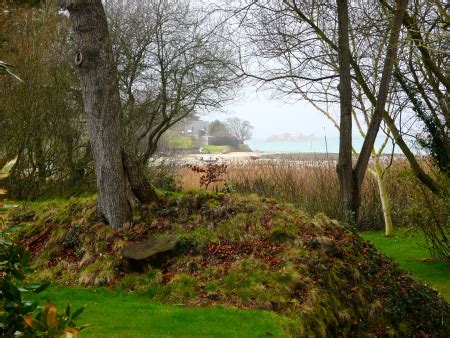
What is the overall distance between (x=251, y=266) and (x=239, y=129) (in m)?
30.4

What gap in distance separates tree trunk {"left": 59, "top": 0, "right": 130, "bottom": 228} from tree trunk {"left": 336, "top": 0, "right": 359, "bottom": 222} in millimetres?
3951

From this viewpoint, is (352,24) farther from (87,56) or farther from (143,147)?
(143,147)

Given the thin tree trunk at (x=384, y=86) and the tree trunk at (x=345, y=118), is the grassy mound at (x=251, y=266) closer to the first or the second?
the tree trunk at (x=345, y=118)

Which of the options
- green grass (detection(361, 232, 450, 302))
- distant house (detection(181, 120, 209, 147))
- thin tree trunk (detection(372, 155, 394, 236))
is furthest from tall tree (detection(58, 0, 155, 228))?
distant house (detection(181, 120, 209, 147))

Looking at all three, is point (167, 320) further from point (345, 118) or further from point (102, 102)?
point (345, 118)

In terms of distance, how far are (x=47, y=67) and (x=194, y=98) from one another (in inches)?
171

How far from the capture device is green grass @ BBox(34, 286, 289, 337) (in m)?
5.40

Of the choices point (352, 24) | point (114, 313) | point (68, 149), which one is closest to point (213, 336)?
point (114, 313)

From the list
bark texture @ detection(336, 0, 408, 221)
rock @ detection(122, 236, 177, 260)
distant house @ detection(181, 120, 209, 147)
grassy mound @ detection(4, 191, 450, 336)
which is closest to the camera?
grassy mound @ detection(4, 191, 450, 336)

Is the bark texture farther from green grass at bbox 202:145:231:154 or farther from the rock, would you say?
green grass at bbox 202:145:231:154

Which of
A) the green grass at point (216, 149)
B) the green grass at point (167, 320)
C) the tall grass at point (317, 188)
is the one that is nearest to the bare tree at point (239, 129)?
the green grass at point (216, 149)

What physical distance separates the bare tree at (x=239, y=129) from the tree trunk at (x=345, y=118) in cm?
2717

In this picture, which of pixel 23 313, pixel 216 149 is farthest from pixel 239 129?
pixel 23 313

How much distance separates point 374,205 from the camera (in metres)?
15.8
